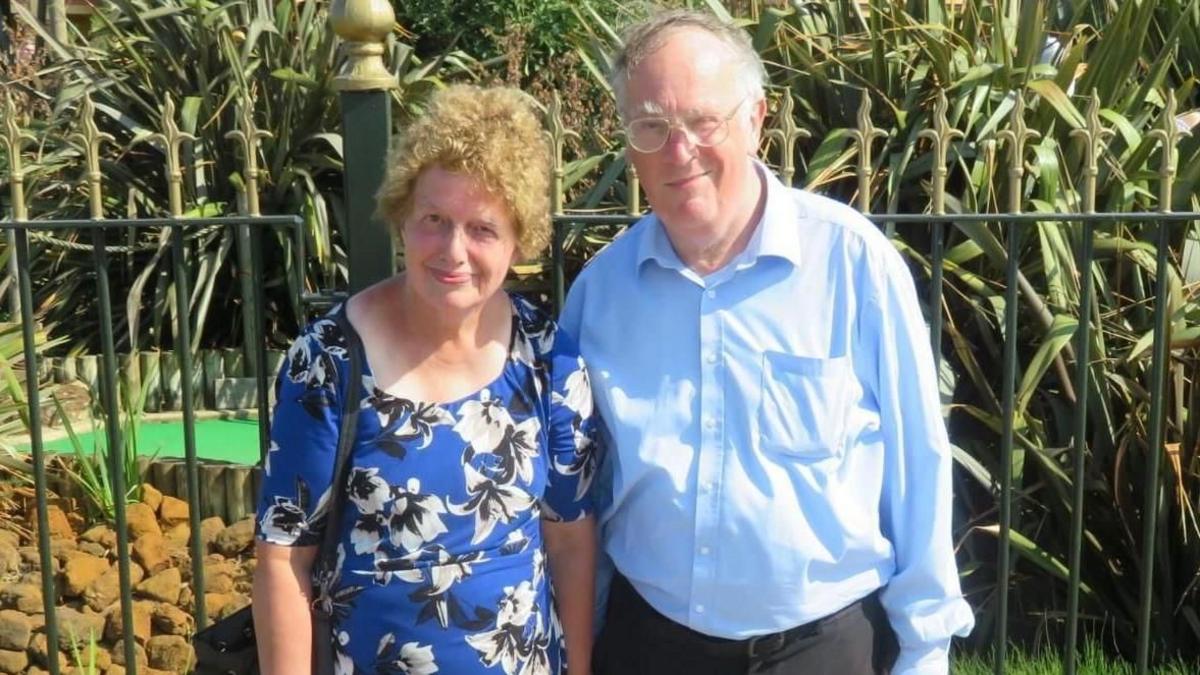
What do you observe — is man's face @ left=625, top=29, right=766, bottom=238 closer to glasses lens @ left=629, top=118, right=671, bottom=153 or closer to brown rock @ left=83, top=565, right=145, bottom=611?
glasses lens @ left=629, top=118, right=671, bottom=153

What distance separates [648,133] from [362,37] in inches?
30.6

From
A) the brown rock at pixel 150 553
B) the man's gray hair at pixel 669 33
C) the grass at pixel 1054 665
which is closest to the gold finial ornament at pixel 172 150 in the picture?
the man's gray hair at pixel 669 33

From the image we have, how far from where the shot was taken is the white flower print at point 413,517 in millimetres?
2072

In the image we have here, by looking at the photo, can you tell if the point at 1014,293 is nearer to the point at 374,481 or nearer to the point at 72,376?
the point at 374,481

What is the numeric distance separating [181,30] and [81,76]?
56 cm

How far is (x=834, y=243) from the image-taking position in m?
2.18

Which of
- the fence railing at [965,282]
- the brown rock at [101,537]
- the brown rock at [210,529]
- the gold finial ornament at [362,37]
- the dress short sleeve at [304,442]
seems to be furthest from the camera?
the brown rock at [210,529]

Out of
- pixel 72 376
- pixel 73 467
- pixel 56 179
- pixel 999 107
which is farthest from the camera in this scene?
pixel 56 179

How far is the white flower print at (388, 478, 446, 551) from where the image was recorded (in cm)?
207

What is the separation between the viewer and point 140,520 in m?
5.00

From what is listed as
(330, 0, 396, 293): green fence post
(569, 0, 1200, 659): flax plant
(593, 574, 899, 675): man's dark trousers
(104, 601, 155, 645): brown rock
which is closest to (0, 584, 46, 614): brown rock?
(104, 601, 155, 645): brown rock

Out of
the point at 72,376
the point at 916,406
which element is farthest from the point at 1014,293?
the point at 72,376

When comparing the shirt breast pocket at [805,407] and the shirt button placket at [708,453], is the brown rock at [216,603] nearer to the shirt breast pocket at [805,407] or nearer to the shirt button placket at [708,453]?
the shirt button placket at [708,453]

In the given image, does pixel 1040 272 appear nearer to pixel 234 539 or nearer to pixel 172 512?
pixel 234 539
